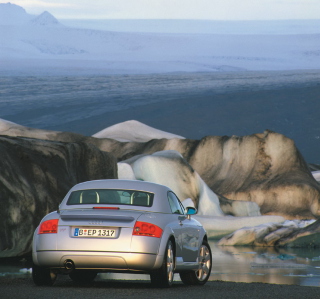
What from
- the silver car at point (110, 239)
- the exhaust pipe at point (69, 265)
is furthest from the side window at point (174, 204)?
the exhaust pipe at point (69, 265)

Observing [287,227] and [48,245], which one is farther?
[287,227]

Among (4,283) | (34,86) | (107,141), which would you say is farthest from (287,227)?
(34,86)

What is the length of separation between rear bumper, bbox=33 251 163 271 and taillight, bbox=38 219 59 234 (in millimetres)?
226

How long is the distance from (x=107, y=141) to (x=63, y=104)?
188ft

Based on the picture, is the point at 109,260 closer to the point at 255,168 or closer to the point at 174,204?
the point at 174,204

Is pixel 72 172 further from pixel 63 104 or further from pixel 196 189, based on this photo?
pixel 63 104

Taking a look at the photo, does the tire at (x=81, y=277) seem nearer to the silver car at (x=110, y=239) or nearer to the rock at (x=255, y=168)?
the silver car at (x=110, y=239)

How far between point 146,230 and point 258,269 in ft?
22.0

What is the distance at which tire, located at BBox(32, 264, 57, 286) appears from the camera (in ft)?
28.5

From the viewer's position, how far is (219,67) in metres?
130

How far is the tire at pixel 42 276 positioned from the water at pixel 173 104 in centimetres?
8499

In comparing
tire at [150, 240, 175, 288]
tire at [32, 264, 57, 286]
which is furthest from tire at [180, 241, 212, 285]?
tire at [32, 264, 57, 286]

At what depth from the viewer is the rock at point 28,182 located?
15.8 meters

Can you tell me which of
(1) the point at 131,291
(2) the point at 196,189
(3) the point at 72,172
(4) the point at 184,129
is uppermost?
(1) the point at 131,291
